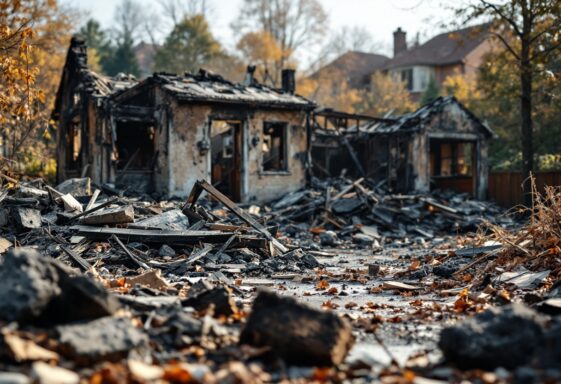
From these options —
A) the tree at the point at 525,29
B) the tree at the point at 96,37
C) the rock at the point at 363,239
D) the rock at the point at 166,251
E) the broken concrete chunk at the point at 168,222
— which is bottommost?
the rock at the point at 363,239

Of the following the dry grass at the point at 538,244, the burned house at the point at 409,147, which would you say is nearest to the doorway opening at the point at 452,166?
the burned house at the point at 409,147

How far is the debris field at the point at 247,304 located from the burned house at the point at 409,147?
10397 millimetres

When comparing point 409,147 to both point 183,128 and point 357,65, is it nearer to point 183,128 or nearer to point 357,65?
point 183,128

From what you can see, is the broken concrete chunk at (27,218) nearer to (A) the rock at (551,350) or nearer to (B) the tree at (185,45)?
(A) the rock at (551,350)

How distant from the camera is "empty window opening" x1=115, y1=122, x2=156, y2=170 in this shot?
76.8 ft

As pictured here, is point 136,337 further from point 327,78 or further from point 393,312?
point 327,78

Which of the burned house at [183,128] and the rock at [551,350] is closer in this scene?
the rock at [551,350]

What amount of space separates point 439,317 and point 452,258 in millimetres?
4921

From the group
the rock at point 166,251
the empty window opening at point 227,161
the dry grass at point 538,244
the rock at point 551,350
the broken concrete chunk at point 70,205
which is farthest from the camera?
the empty window opening at point 227,161

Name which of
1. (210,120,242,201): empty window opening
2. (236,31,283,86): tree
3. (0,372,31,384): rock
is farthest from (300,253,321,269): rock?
(236,31,283,86): tree

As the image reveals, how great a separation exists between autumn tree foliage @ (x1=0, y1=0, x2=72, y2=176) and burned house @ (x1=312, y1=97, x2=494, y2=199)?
1121 cm

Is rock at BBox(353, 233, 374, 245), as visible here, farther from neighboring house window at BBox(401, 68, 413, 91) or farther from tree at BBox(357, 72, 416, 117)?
neighboring house window at BBox(401, 68, 413, 91)

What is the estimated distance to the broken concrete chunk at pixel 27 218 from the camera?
35.2ft

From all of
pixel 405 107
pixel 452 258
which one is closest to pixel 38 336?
pixel 452 258
